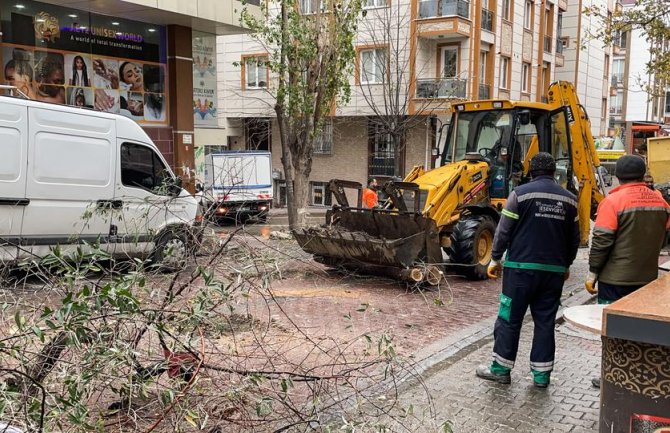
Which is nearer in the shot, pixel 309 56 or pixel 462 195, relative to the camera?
pixel 462 195

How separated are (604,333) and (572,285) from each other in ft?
23.0

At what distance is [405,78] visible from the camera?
23.9 meters

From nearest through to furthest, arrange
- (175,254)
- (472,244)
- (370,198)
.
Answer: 1. (175,254)
2. (472,244)
3. (370,198)

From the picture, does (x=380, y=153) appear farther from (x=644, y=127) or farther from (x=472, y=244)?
(x=472, y=244)

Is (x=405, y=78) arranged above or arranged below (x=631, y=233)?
above

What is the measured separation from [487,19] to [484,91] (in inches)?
121

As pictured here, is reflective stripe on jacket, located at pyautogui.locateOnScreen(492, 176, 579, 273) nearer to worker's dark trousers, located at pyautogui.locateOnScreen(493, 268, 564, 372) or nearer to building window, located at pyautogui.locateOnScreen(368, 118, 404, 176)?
worker's dark trousers, located at pyautogui.locateOnScreen(493, 268, 564, 372)

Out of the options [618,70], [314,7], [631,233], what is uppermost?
[618,70]

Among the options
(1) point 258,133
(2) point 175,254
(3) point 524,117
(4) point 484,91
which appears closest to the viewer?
(2) point 175,254

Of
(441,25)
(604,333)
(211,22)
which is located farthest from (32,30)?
(441,25)

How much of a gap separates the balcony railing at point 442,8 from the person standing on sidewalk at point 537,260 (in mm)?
19849

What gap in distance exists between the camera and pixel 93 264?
3.29 meters

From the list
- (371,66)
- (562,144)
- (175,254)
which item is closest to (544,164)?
(175,254)

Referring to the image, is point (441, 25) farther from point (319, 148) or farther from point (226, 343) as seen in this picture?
point (226, 343)
